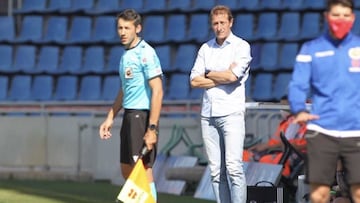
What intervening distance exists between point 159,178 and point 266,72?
4.56m

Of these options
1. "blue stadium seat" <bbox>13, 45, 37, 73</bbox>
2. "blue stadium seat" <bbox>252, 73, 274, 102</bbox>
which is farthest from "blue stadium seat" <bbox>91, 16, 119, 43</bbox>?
"blue stadium seat" <bbox>252, 73, 274, 102</bbox>

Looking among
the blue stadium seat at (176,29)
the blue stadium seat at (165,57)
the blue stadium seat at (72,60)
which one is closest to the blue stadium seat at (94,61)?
the blue stadium seat at (72,60)

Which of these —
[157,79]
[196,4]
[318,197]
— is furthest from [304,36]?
[318,197]

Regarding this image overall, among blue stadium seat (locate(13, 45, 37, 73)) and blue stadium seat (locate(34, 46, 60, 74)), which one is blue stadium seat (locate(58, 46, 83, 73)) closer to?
blue stadium seat (locate(34, 46, 60, 74))

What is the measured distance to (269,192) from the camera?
37.2 feet

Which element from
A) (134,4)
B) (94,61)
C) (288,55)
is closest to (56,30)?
(94,61)

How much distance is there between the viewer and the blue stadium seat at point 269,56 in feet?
67.7

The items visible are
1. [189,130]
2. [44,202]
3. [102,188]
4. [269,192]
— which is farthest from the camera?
[189,130]

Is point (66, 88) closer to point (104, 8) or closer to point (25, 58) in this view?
point (25, 58)

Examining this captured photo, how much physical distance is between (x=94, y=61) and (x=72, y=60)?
45cm

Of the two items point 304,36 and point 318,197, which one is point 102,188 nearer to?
point 304,36

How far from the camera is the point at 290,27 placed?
2088 centimetres

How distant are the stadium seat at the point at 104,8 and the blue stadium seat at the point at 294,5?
345cm

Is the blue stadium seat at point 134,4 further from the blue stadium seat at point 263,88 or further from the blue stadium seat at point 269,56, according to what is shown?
the blue stadium seat at point 263,88
